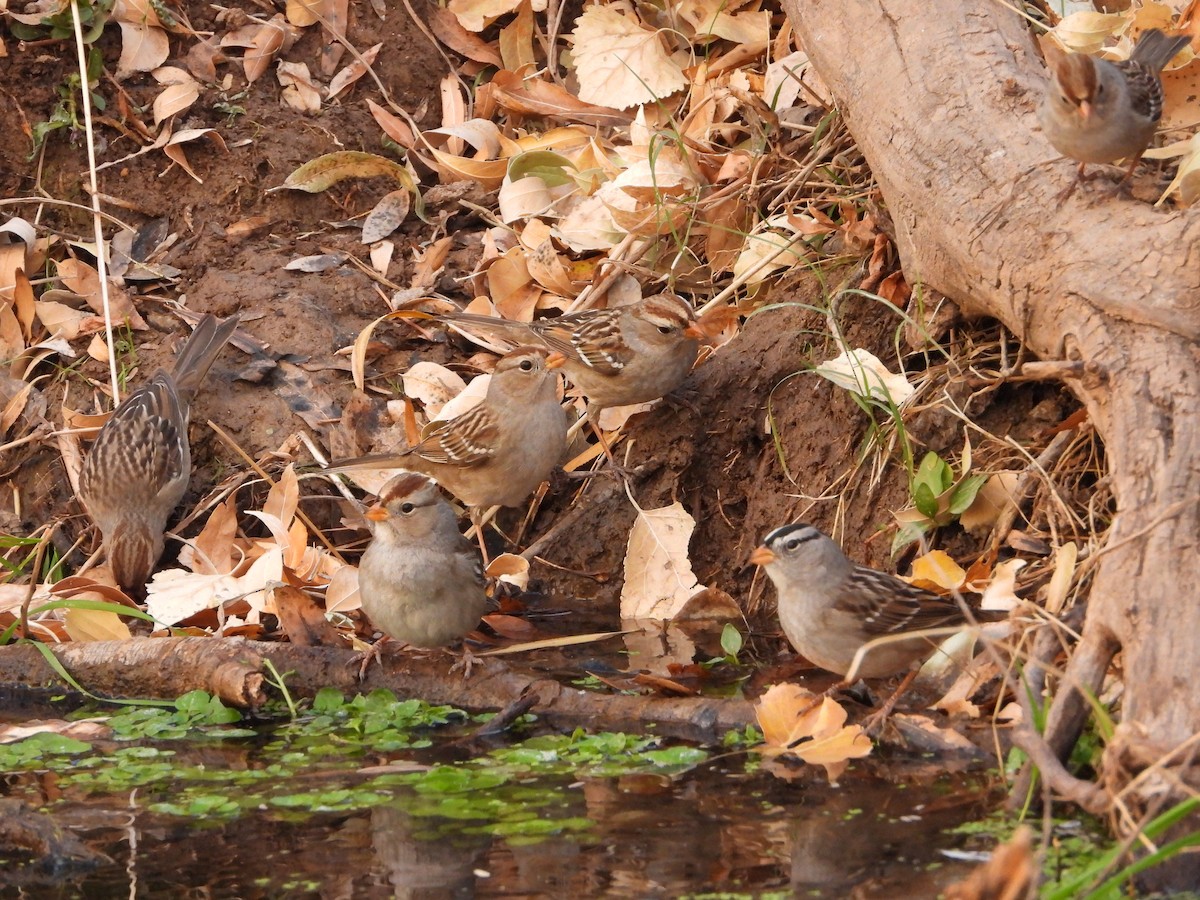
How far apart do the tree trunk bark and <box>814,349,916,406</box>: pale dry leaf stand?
404 mm

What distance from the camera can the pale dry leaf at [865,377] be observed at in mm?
6125

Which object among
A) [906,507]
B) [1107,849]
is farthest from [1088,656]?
[906,507]

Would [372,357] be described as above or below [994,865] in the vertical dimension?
below

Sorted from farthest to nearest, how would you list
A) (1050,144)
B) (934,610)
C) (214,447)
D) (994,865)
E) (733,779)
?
(214,447)
(1050,144)
(934,610)
(733,779)
(994,865)

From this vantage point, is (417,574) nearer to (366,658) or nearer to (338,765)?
(366,658)

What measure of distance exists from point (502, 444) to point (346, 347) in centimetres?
165

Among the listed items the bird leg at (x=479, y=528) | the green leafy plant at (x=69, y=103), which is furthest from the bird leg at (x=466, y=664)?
the green leafy plant at (x=69, y=103)

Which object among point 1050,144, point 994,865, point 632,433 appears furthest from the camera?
point 632,433

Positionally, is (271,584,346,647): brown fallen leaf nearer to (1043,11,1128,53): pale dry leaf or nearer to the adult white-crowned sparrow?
the adult white-crowned sparrow

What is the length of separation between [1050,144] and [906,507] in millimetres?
1517

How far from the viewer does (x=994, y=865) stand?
275 cm

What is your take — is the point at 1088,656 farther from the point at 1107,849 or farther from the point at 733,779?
the point at 733,779

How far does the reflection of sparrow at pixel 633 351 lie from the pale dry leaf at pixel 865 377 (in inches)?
33.2

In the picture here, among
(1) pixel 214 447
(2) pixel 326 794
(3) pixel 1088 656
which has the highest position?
(3) pixel 1088 656
